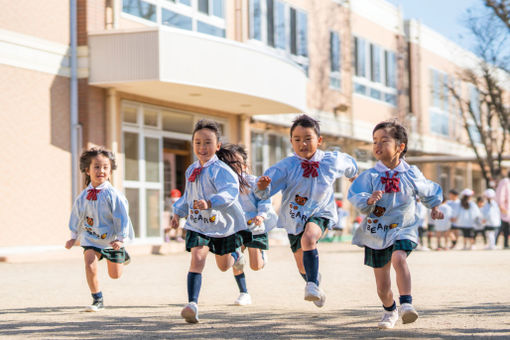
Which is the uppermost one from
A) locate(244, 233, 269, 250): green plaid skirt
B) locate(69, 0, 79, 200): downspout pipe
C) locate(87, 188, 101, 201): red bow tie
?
locate(69, 0, 79, 200): downspout pipe

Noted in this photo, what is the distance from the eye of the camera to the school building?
55.7ft

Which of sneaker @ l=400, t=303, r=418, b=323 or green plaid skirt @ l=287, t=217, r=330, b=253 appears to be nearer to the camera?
sneaker @ l=400, t=303, r=418, b=323

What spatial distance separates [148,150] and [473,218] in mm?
7881

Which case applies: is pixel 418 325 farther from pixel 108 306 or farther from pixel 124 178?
pixel 124 178

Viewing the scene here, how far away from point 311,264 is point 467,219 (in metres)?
14.8

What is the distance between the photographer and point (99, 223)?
7.63 metres

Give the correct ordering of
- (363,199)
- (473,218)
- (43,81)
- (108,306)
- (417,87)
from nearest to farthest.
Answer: (363,199), (108,306), (43,81), (473,218), (417,87)

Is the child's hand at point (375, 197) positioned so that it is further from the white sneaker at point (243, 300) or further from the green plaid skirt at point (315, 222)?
the white sneaker at point (243, 300)

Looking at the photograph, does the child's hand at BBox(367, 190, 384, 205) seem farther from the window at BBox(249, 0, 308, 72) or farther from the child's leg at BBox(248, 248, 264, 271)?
the window at BBox(249, 0, 308, 72)

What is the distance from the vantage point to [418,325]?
6.26m

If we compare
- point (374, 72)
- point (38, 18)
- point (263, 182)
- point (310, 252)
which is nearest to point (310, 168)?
point (263, 182)

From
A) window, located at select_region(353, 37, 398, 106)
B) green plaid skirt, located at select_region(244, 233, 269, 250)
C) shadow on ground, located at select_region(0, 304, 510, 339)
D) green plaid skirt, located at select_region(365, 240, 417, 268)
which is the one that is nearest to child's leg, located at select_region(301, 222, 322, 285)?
shadow on ground, located at select_region(0, 304, 510, 339)

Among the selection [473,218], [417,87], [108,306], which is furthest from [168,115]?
[417,87]

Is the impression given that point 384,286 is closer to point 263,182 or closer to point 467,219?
point 263,182
